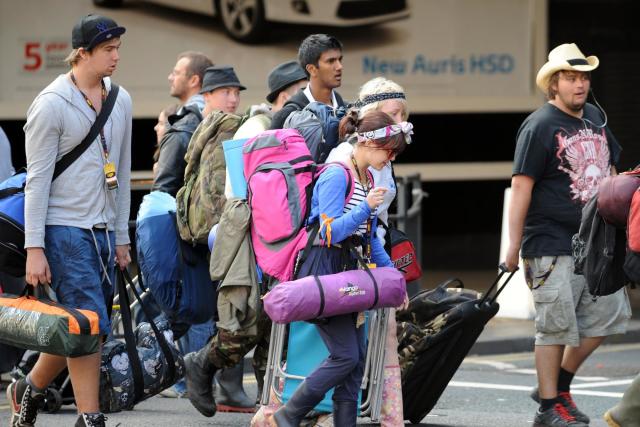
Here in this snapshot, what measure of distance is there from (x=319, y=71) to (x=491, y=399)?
114 inches

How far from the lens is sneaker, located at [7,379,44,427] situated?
671cm

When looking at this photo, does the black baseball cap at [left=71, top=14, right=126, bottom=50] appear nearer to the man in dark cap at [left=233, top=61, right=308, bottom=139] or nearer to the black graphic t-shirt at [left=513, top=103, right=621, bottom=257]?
the man in dark cap at [left=233, top=61, right=308, bottom=139]

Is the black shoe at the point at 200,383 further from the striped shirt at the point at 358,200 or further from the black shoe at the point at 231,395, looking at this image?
the striped shirt at the point at 358,200

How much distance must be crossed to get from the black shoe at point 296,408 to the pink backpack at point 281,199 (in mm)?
544

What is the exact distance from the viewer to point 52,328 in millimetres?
6168

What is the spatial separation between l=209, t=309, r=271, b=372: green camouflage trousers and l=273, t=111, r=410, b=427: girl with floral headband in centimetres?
62

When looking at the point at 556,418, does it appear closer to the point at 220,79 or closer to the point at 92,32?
the point at 220,79

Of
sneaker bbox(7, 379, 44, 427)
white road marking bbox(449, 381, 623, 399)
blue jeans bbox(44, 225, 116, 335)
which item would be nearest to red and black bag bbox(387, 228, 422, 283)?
blue jeans bbox(44, 225, 116, 335)

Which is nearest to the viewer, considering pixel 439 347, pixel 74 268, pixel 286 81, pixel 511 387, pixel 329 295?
pixel 329 295

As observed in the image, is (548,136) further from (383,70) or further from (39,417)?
(383,70)

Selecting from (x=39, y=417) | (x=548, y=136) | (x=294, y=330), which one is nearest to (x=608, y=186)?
(x=548, y=136)

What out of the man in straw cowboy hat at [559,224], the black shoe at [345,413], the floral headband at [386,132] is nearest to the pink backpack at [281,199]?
the floral headband at [386,132]

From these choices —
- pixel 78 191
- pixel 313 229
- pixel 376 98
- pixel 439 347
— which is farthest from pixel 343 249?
pixel 78 191

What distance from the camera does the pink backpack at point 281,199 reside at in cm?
629
